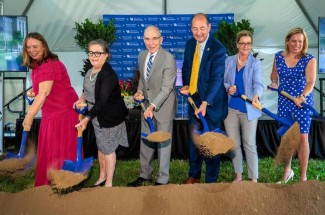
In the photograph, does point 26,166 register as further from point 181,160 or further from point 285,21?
point 285,21

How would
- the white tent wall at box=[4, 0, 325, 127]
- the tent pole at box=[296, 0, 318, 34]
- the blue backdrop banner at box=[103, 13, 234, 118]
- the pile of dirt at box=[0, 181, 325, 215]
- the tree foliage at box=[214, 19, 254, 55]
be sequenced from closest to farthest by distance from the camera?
the pile of dirt at box=[0, 181, 325, 215] → the tree foliage at box=[214, 19, 254, 55] → the tent pole at box=[296, 0, 318, 34] → the white tent wall at box=[4, 0, 325, 127] → the blue backdrop banner at box=[103, 13, 234, 118]

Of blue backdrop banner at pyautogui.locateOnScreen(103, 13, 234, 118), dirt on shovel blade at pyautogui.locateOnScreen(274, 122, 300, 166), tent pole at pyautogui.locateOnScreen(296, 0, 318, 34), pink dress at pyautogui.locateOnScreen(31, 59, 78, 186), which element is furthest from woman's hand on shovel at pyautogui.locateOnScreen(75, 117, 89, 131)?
tent pole at pyautogui.locateOnScreen(296, 0, 318, 34)

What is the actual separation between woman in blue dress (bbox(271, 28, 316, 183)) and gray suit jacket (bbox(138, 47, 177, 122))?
0.90 metres

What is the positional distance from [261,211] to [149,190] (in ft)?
1.79

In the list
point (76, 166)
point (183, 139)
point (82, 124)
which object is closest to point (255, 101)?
point (82, 124)

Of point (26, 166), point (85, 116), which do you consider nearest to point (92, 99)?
point (85, 116)

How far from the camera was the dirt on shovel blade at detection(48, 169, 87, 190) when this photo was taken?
2092 mm

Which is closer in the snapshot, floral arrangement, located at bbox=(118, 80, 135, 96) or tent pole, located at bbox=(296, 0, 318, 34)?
floral arrangement, located at bbox=(118, 80, 135, 96)

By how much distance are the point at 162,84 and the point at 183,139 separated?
2.37 m

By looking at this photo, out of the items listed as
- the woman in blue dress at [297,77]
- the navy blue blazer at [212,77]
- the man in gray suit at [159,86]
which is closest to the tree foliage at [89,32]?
the man in gray suit at [159,86]

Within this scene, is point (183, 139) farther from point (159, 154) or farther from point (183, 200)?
point (183, 200)

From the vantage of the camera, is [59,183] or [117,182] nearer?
[59,183]

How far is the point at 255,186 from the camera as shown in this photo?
1996mm

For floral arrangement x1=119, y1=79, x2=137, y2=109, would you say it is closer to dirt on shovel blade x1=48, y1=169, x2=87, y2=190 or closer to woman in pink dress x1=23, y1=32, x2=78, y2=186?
woman in pink dress x1=23, y1=32, x2=78, y2=186
